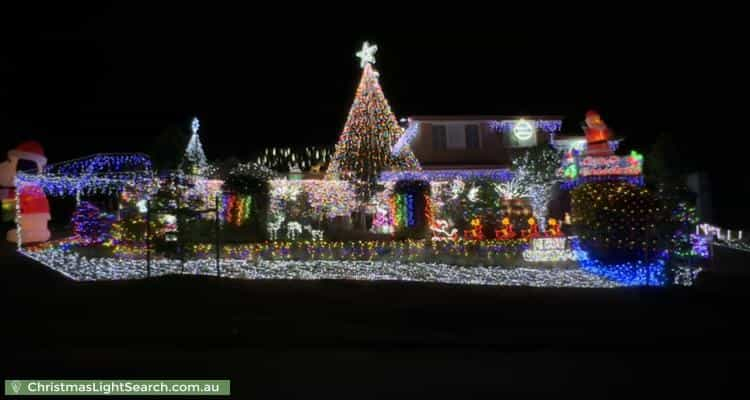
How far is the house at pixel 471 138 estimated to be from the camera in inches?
1117

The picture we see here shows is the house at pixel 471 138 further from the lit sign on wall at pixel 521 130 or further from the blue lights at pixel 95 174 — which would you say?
the blue lights at pixel 95 174

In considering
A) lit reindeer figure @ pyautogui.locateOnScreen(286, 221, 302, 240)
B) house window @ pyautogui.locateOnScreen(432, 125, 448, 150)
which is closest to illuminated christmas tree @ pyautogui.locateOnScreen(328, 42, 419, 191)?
lit reindeer figure @ pyautogui.locateOnScreen(286, 221, 302, 240)

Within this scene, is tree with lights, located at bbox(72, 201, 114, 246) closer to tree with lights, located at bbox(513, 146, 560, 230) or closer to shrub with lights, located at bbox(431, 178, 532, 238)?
shrub with lights, located at bbox(431, 178, 532, 238)

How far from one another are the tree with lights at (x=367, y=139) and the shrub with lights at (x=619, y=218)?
1040 centimetres

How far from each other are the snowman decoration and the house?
14.6m

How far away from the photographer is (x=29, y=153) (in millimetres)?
21266

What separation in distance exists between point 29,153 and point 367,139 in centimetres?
1201

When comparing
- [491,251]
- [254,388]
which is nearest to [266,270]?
[491,251]

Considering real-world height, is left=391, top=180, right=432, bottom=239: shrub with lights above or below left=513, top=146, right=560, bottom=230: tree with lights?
below

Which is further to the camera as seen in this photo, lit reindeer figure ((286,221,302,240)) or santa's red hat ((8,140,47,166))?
lit reindeer figure ((286,221,302,240))

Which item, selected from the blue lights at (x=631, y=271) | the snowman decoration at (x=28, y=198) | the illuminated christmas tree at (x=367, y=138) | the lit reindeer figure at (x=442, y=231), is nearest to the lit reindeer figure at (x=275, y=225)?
the illuminated christmas tree at (x=367, y=138)

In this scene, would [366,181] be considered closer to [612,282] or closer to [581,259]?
[581,259]

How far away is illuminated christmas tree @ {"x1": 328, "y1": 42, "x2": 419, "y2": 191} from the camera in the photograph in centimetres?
2433

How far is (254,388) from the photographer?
584cm
